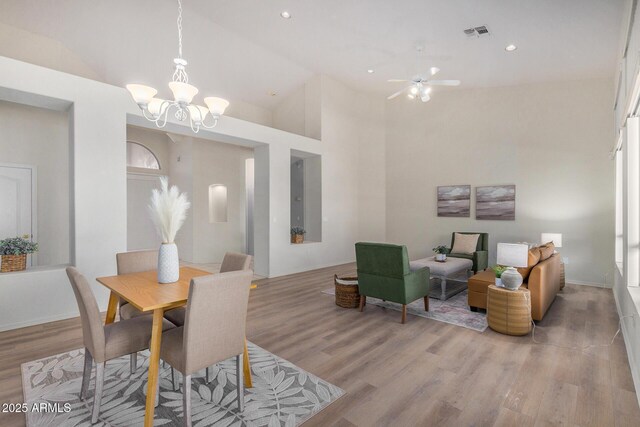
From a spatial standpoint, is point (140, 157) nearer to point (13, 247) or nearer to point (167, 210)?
point (13, 247)

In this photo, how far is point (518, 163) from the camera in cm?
616

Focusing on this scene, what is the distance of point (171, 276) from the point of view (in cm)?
242

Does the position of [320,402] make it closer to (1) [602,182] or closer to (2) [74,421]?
(2) [74,421]

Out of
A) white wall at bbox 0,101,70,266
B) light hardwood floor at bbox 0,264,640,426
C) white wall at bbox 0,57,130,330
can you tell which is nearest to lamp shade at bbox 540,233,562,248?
light hardwood floor at bbox 0,264,640,426

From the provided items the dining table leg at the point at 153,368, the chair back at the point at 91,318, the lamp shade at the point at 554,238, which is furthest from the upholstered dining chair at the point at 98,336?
the lamp shade at the point at 554,238

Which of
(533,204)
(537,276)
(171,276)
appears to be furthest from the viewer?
(533,204)

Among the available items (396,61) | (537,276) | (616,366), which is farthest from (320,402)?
(396,61)

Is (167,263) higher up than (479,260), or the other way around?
(167,263)

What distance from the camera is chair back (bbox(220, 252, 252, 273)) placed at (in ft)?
9.02

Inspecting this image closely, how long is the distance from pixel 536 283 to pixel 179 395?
3.69m

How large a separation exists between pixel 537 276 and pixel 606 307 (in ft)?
5.51

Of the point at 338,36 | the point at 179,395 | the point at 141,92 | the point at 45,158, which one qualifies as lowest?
the point at 179,395

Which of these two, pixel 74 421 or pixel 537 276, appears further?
pixel 537 276

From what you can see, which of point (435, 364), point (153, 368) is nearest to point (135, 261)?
point (153, 368)
